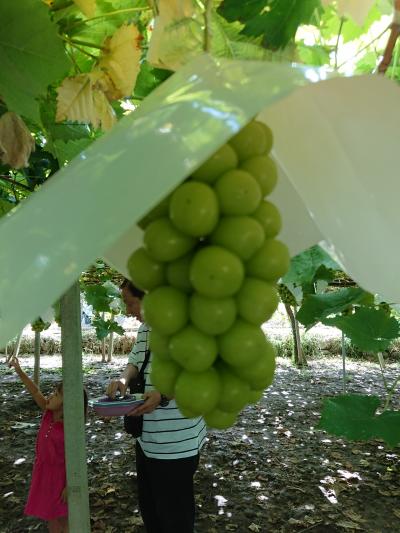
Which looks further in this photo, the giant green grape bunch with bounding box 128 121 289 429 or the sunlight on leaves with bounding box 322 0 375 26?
the sunlight on leaves with bounding box 322 0 375 26

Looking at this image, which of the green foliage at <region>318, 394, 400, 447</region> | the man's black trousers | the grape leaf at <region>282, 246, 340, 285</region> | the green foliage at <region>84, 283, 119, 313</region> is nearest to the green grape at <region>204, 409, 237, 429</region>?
the grape leaf at <region>282, 246, 340, 285</region>

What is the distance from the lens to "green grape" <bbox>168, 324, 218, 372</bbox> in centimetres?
42

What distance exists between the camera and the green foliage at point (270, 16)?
2.52 ft

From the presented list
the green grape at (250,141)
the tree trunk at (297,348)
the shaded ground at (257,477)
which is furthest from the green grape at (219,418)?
the tree trunk at (297,348)

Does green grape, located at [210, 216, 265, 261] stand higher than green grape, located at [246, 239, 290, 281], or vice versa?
green grape, located at [210, 216, 265, 261]

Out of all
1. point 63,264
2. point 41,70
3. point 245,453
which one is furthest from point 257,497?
point 63,264

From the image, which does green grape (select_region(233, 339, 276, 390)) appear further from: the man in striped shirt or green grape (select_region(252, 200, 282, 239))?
the man in striped shirt

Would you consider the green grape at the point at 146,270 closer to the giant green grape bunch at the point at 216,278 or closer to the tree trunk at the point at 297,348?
the giant green grape bunch at the point at 216,278

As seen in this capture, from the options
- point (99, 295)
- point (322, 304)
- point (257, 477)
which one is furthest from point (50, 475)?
point (99, 295)

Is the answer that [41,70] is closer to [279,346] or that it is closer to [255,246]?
[255,246]

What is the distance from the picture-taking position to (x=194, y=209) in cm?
40

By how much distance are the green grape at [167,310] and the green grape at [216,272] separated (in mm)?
27

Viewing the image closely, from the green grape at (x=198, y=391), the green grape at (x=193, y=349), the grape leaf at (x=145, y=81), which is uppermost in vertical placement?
the grape leaf at (x=145, y=81)

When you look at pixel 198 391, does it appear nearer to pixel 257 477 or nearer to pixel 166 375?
pixel 166 375
